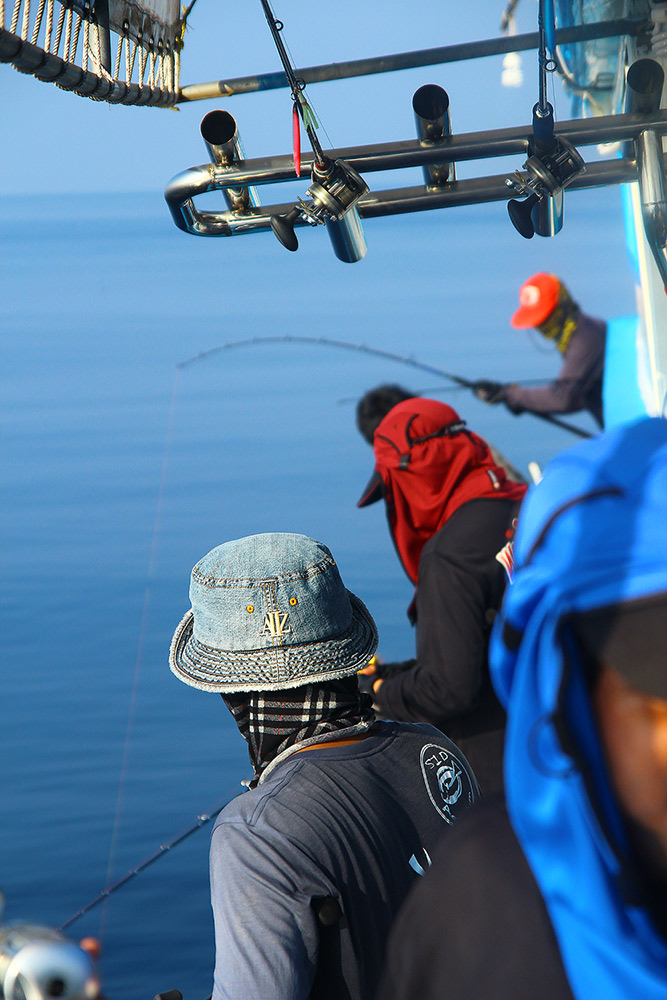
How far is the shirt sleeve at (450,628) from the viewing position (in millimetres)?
2094

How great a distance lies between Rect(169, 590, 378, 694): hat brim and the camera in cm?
128

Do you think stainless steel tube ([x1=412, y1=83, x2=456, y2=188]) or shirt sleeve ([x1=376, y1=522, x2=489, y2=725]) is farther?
stainless steel tube ([x1=412, y1=83, x2=456, y2=188])

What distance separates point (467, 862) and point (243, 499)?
6603 mm

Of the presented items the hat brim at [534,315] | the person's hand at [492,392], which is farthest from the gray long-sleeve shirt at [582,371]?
the person's hand at [492,392]

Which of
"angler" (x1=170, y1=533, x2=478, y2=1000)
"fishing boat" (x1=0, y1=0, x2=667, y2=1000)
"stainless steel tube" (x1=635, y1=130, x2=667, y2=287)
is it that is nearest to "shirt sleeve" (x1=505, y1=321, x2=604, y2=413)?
"fishing boat" (x1=0, y1=0, x2=667, y2=1000)

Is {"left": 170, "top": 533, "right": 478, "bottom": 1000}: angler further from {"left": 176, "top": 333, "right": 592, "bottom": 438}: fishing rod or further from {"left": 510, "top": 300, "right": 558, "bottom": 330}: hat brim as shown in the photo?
{"left": 510, "top": 300, "right": 558, "bottom": 330}: hat brim

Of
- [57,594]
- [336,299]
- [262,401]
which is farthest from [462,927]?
[336,299]

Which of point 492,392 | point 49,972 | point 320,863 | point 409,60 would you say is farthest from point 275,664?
point 492,392

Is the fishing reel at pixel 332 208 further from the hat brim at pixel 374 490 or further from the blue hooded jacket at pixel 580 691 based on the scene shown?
the blue hooded jacket at pixel 580 691

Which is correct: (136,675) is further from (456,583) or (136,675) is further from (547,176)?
(547,176)

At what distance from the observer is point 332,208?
2293 mm

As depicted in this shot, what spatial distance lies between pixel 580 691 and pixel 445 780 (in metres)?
0.74

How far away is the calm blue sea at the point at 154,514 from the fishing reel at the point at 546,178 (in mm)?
247

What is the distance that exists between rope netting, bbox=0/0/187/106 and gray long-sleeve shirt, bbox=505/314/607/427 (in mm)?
2140
